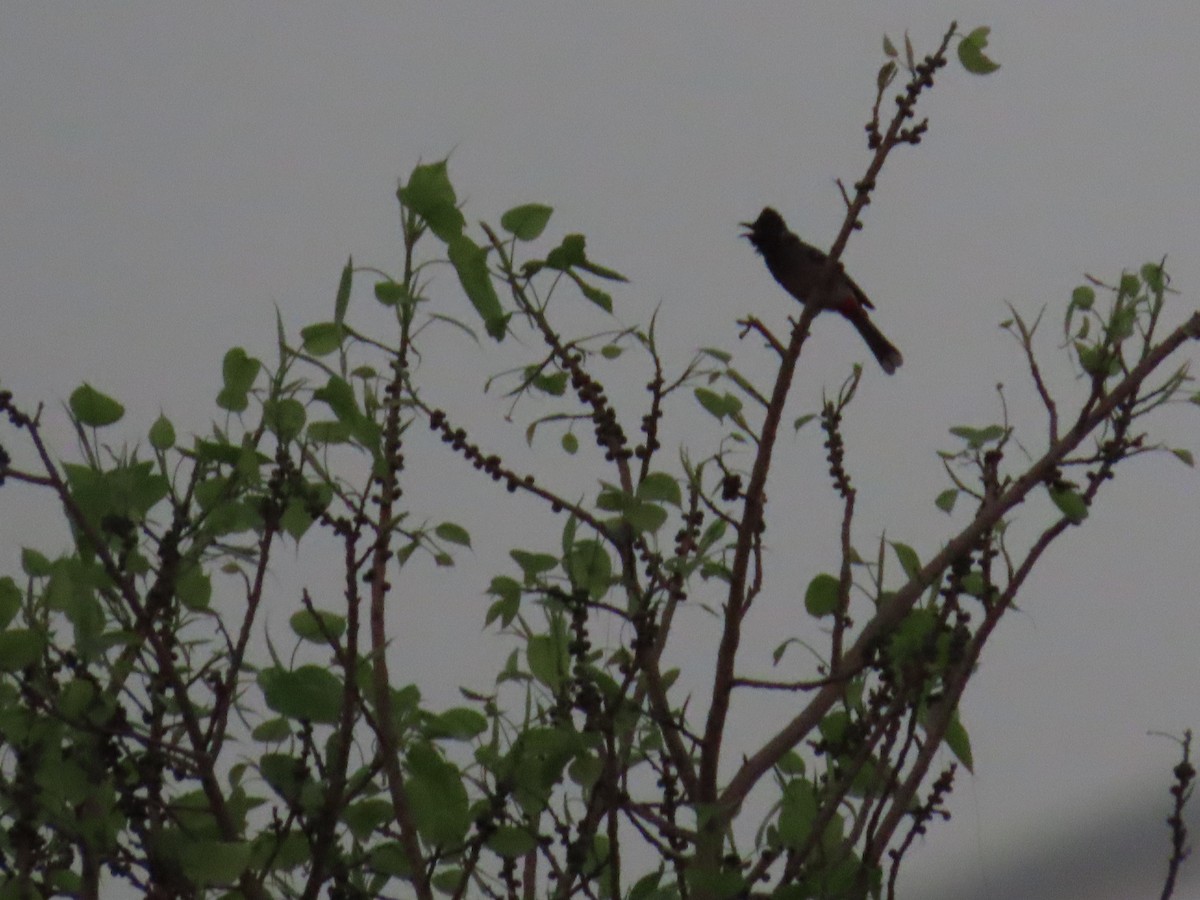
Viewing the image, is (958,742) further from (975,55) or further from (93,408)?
(93,408)

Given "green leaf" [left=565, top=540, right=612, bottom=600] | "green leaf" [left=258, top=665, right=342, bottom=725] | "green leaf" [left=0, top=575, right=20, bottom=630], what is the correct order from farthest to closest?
"green leaf" [left=565, top=540, right=612, bottom=600], "green leaf" [left=0, top=575, right=20, bottom=630], "green leaf" [left=258, top=665, right=342, bottom=725]

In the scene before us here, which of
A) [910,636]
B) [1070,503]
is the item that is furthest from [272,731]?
[1070,503]

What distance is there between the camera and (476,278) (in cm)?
213

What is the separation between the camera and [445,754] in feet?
7.84

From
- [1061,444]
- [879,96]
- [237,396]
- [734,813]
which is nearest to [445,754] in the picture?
[734,813]

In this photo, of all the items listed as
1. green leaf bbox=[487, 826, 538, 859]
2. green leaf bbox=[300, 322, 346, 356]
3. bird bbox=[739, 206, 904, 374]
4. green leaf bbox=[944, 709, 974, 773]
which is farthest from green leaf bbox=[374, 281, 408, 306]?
bird bbox=[739, 206, 904, 374]

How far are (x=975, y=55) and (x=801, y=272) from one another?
11.4 feet

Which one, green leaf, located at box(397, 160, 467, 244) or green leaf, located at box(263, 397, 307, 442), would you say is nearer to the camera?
green leaf, located at box(397, 160, 467, 244)

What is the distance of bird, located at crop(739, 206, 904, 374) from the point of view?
5605 millimetres

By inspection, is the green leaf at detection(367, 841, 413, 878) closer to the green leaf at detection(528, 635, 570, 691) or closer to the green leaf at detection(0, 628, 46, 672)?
the green leaf at detection(528, 635, 570, 691)

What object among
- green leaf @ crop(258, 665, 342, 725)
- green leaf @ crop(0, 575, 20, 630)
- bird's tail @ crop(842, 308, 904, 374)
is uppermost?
bird's tail @ crop(842, 308, 904, 374)

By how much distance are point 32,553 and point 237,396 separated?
40 cm

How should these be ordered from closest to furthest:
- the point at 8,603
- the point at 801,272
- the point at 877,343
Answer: the point at 8,603
the point at 877,343
the point at 801,272

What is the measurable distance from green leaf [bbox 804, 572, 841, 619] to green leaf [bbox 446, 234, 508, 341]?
58cm
